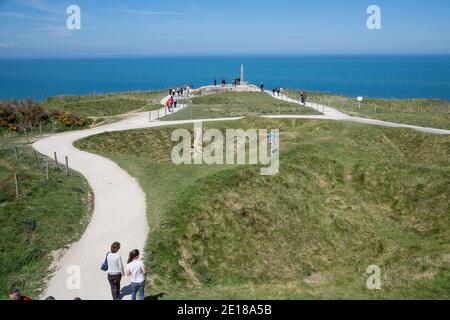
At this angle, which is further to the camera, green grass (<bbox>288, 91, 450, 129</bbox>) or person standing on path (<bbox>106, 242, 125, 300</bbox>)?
green grass (<bbox>288, 91, 450, 129</bbox>)

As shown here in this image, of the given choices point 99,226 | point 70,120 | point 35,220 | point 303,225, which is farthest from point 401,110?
point 35,220

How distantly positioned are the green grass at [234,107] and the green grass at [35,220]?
943 inches

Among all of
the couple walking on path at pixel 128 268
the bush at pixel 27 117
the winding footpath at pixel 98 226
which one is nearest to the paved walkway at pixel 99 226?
the winding footpath at pixel 98 226

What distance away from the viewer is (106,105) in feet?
200

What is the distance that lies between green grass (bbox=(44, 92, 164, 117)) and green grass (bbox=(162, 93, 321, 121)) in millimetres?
7637

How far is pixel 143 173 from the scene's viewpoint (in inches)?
1106

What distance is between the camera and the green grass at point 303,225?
16109mm

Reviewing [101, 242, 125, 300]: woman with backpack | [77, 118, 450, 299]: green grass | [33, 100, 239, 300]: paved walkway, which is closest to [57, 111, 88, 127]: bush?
[33, 100, 239, 300]: paved walkway

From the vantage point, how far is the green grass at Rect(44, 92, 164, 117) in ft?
184

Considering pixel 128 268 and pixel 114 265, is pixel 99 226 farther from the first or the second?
pixel 128 268

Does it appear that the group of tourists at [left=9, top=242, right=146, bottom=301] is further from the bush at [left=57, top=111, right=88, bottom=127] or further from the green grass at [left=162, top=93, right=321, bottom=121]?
the green grass at [left=162, top=93, right=321, bottom=121]

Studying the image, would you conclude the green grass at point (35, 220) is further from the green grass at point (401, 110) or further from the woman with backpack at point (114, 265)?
the green grass at point (401, 110)
